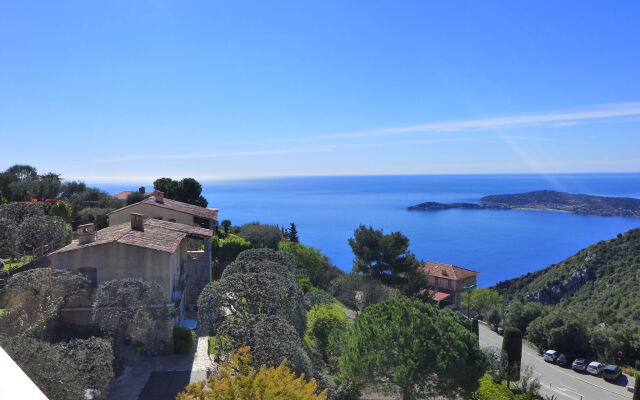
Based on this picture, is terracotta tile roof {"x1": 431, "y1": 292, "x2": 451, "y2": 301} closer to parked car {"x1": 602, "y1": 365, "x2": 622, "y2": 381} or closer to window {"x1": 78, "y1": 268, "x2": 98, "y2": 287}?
parked car {"x1": 602, "y1": 365, "x2": 622, "y2": 381}

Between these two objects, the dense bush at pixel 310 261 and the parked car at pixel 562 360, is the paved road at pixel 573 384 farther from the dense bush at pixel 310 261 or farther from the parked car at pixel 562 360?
the dense bush at pixel 310 261

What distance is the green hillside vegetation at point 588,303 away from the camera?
30.1m

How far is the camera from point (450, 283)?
53.3 m

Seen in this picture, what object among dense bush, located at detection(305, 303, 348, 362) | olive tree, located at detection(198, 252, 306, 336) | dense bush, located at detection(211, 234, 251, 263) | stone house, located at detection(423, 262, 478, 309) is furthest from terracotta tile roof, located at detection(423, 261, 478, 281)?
olive tree, located at detection(198, 252, 306, 336)

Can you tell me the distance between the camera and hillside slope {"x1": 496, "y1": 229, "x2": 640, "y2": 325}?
48.5 m

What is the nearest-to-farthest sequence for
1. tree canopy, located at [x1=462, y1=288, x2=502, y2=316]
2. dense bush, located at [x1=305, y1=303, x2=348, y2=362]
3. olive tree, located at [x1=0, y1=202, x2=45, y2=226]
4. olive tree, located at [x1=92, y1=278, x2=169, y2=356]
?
olive tree, located at [x1=92, y1=278, x2=169, y2=356]
dense bush, located at [x1=305, y1=303, x2=348, y2=362]
olive tree, located at [x1=0, y1=202, x2=45, y2=226]
tree canopy, located at [x1=462, y1=288, x2=502, y2=316]

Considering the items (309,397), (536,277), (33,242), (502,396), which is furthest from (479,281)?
(309,397)

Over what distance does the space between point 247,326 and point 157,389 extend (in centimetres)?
422

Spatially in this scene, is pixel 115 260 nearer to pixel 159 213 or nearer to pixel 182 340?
pixel 182 340

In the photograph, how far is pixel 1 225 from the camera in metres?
23.2

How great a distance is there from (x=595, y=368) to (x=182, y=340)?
24329mm

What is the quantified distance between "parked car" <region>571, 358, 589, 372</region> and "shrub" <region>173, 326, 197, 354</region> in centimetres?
2418

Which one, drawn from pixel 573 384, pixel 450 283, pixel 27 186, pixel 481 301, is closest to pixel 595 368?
pixel 573 384

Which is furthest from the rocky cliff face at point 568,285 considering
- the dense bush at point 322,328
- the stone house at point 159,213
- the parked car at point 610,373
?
the dense bush at point 322,328
